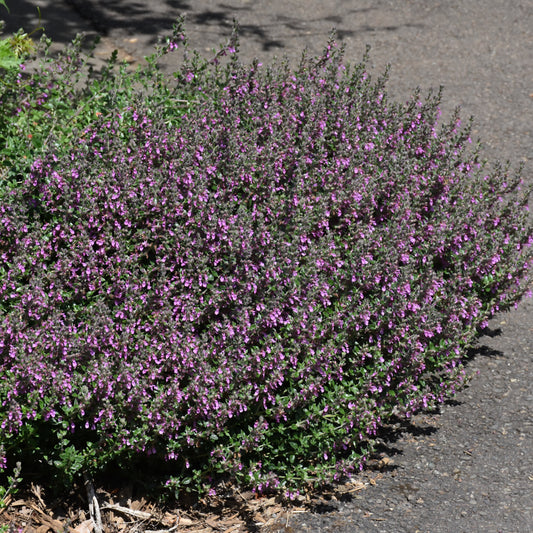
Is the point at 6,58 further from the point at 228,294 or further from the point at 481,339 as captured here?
the point at 481,339

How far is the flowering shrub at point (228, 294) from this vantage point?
328 cm

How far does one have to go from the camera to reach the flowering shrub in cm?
328

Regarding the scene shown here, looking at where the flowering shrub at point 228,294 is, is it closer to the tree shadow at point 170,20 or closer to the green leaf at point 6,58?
the green leaf at point 6,58

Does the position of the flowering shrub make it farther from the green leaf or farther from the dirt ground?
the green leaf

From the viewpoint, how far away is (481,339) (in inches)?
192

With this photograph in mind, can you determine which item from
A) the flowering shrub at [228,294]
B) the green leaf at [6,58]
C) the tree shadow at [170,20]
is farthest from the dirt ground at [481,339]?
the green leaf at [6,58]

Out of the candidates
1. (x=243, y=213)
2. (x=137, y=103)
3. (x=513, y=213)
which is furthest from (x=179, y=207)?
(x=513, y=213)

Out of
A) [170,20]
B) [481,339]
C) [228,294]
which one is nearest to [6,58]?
[228,294]

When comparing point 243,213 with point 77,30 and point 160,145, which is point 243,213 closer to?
point 160,145

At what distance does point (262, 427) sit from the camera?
3398mm

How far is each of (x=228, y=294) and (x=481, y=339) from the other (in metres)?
2.07

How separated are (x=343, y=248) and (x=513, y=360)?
1455mm

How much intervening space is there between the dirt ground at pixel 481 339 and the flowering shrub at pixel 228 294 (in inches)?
7.5

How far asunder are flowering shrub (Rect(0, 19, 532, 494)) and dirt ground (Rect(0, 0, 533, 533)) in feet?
0.62
